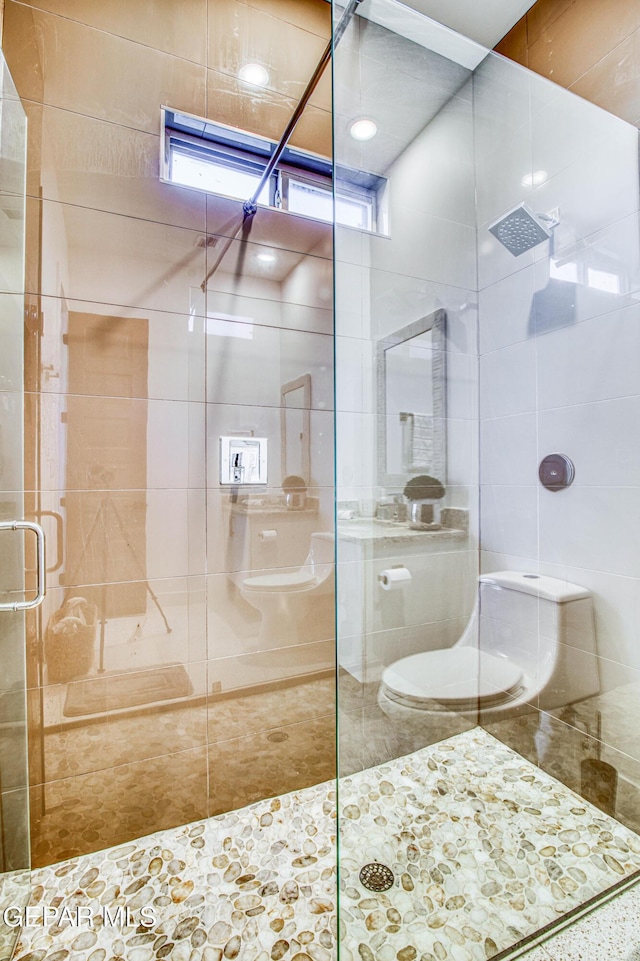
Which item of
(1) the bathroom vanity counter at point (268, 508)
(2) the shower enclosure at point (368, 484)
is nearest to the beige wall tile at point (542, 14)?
(2) the shower enclosure at point (368, 484)

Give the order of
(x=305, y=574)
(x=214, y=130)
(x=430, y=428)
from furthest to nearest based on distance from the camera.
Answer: (x=305, y=574) → (x=214, y=130) → (x=430, y=428)

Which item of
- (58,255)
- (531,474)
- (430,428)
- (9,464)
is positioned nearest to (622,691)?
(531,474)

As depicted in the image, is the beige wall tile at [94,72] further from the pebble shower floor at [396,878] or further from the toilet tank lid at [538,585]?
the pebble shower floor at [396,878]

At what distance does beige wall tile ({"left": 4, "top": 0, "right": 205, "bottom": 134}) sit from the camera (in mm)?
1337

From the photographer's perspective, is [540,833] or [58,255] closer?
[540,833]

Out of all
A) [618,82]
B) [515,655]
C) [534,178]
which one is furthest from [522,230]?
[515,655]

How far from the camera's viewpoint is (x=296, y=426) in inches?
67.4

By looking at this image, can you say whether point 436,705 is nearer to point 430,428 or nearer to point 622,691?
point 622,691

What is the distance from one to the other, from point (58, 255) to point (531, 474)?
155cm

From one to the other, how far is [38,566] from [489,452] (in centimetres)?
132

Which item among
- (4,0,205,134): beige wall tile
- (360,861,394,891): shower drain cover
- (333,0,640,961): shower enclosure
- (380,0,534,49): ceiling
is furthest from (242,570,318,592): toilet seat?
(380,0,534,49): ceiling

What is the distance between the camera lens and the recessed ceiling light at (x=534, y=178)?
1.36 m

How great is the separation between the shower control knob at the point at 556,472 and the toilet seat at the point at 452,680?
539 millimetres

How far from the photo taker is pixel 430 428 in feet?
4.31
